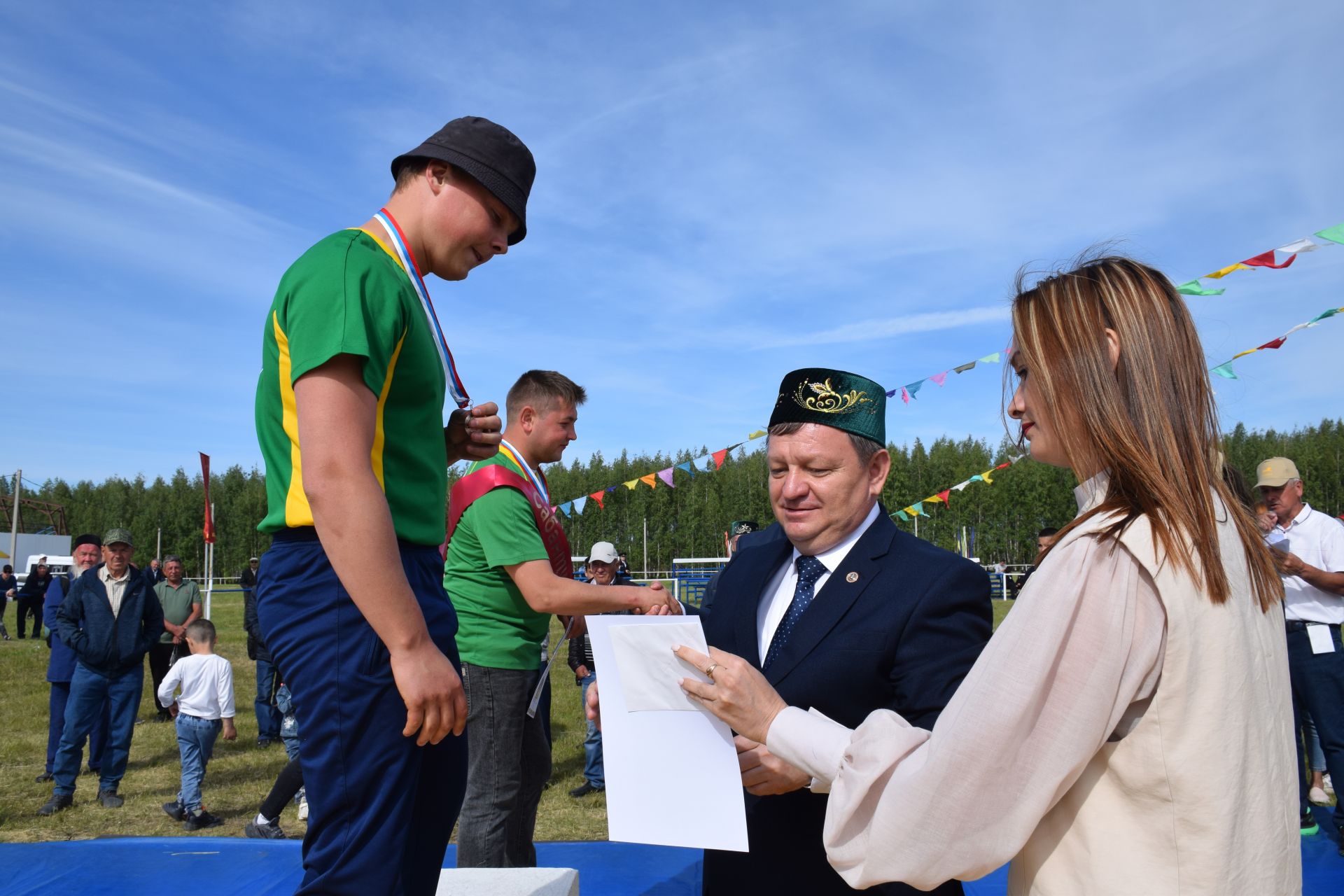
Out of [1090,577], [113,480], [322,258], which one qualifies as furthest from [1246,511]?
[113,480]

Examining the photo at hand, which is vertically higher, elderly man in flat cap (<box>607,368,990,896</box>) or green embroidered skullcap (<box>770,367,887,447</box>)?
green embroidered skullcap (<box>770,367,887,447</box>)

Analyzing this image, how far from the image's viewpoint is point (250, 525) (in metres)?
47.1

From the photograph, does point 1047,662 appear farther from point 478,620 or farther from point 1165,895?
point 478,620

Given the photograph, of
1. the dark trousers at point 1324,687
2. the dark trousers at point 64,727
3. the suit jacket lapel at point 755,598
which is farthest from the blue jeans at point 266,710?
the dark trousers at point 1324,687

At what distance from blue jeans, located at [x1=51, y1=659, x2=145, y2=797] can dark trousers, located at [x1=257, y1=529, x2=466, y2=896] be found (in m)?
6.63

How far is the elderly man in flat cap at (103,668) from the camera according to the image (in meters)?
6.77

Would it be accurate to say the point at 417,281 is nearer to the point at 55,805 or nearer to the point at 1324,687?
the point at 1324,687

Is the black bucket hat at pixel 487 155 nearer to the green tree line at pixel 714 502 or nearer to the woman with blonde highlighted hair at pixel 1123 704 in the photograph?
the woman with blonde highlighted hair at pixel 1123 704

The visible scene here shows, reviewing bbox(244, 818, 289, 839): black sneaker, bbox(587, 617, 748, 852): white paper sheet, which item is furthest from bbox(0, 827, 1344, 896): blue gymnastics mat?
bbox(587, 617, 748, 852): white paper sheet

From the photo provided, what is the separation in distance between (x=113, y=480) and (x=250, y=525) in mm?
18498

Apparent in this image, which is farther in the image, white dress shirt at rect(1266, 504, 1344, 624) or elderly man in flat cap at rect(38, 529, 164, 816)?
elderly man in flat cap at rect(38, 529, 164, 816)

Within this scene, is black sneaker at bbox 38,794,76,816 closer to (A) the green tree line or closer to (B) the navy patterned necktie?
(B) the navy patterned necktie

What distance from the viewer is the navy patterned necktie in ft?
7.05

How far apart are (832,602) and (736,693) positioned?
2.16 ft
